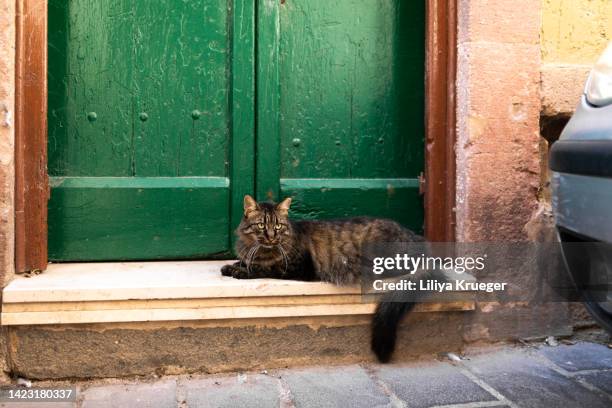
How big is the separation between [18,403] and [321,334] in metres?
1.38

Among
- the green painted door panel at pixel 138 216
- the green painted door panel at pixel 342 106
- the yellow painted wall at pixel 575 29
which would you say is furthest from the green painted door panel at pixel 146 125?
the yellow painted wall at pixel 575 29

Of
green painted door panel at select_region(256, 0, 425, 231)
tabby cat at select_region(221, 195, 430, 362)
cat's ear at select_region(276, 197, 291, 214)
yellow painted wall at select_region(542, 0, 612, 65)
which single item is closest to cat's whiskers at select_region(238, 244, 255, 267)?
tabby cat at select_region(221, 195, 430, 362)

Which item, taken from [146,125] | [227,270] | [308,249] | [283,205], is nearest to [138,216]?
[146,125]

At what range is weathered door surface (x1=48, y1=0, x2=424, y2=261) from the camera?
10.1 feet

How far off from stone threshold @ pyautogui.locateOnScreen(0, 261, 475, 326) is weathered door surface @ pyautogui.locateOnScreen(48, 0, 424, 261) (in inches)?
16.4

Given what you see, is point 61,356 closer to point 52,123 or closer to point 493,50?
point 52,123

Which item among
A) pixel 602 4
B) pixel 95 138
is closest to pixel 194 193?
pixel 95 138

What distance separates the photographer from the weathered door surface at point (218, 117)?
10.1ft

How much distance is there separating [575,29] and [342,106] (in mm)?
1410

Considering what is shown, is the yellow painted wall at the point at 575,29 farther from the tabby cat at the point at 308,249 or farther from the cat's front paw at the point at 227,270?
the cat's front paw at the point at 227,270

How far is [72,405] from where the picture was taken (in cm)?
230

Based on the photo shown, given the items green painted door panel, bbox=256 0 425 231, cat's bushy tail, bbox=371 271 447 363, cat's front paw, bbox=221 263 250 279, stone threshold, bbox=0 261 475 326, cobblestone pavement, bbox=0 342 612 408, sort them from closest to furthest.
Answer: cobblestone pavement, bbox=0 342 612 408
stone threshold, bbox=0 261 475 326
cat's bushy tail, bbox=371 271 447 363
cat's front paw, bbox=221 263 250 279
green painted door panel, bbox=256 0 425 231

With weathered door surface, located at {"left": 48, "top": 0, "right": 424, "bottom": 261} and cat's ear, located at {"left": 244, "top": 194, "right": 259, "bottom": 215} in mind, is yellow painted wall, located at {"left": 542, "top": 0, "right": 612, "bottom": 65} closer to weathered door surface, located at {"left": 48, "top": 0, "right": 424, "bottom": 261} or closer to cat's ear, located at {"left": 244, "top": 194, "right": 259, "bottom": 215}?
weathered door surface, located at {"left": 48, "top": 0, "right": 424, "bottom": 261}

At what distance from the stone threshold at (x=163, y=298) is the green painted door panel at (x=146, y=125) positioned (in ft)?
1.14
